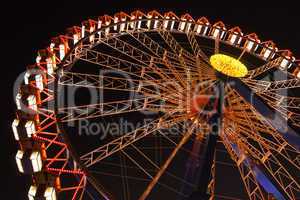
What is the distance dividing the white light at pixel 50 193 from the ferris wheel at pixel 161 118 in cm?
2

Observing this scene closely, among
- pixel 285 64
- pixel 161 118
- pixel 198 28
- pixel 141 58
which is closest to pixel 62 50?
pixel 141 58

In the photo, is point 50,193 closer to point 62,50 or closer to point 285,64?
point 62,50

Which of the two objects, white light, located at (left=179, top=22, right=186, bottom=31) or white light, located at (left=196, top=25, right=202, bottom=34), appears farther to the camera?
white light, located at (left=196, top=25, right=202, bottom=34)

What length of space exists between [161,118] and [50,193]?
12.3 feet

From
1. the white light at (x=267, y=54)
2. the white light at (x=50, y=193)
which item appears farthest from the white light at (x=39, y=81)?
the white light at (x=267, y=54)

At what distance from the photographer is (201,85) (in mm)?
10812

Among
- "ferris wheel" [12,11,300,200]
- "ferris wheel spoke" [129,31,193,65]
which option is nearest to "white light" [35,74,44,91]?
"ferris wheel" [12,11,300,200]

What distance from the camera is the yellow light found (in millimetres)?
11473

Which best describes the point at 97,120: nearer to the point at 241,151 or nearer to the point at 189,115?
the point at 189,115

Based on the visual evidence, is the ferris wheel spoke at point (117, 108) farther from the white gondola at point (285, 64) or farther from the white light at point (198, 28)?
the white gondola at point (285, 64)

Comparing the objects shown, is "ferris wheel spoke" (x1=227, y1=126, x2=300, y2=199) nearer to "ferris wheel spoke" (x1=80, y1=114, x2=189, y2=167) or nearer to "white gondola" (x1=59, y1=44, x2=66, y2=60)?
"ferris wheel spoke" (x1=80, y1=114, x2=189, y2=167)

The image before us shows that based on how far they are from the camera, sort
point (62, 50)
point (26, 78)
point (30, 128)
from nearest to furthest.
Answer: point (30, 128) → point (26, 78) → point (62, 50)

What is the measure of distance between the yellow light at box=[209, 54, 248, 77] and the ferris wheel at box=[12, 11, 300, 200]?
0.03 m

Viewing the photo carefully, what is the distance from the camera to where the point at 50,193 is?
8078mm
